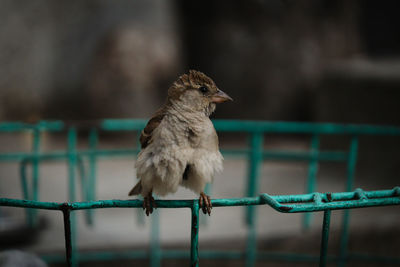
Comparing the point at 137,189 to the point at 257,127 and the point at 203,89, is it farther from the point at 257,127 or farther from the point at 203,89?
the point at 257,127

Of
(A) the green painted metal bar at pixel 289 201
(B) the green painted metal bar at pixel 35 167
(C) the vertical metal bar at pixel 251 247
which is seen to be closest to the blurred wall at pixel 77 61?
(B) the green painted metal bar at pixel 35 167

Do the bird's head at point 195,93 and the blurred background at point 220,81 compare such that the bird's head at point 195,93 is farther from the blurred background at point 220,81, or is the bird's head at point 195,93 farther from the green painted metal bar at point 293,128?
the blurred background at point 220,81

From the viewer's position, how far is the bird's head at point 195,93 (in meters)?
1.76

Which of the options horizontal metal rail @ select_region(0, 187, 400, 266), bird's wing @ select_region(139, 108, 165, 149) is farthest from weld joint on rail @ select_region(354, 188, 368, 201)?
bird's wing @ select_region(139, 108, 165, 149)

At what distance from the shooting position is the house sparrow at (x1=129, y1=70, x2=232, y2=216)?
1651 mm

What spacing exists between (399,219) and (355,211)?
42 centimetres

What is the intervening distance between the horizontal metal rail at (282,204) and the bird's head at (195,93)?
0.52m

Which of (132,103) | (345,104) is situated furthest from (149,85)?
(345,104)

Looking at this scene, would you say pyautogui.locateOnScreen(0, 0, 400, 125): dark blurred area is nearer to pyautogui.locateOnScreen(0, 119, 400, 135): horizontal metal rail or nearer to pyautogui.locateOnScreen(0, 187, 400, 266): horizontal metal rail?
pyautogui.locateOnScreen(0, 119, 400, 135): horizontal metal rail

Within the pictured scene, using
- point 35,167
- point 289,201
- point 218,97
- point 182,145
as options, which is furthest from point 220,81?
point 289,201

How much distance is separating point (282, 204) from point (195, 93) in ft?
2.23

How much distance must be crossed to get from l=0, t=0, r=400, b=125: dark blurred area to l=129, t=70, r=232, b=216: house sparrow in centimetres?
271

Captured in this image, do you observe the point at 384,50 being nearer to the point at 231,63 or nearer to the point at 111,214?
the point at 231,63

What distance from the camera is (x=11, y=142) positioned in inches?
225
